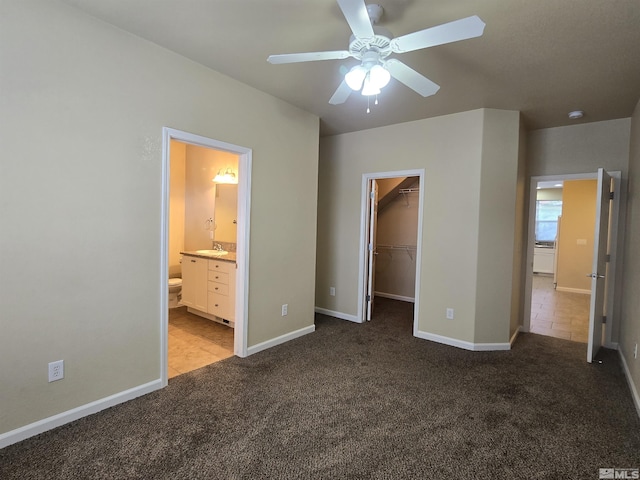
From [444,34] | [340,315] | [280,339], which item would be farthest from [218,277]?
[444,34]

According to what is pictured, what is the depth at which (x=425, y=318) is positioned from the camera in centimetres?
389

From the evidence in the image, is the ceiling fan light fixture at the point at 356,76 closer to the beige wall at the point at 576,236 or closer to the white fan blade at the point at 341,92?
the white fan blade at the point at 341,92

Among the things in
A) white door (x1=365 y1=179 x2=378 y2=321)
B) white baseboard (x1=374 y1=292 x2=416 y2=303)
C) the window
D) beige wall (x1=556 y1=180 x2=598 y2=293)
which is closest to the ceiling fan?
white door (x1=365 y1=179 x2=378 y2=321)

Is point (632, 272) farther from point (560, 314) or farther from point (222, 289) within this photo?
point (222, 289)

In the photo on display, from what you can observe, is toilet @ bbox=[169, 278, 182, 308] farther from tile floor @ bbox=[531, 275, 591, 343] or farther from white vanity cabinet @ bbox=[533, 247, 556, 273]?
white vanity cabinet @ bbox=[533, 247, 556, 273]

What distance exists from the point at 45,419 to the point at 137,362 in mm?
570

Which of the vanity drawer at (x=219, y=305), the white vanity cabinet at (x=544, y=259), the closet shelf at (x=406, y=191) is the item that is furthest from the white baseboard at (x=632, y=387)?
the white vanity cabinet at (x=544, y=259)

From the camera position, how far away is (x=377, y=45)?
173 cm

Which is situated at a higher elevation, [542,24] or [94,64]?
[542,24]

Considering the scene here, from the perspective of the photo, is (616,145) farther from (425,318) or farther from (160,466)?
(160,466)

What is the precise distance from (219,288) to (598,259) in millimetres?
4135

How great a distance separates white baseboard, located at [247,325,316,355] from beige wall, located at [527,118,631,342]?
3.37 m

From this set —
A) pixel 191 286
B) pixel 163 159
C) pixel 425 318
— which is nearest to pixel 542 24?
pixel 163 159

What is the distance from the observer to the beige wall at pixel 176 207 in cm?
545
